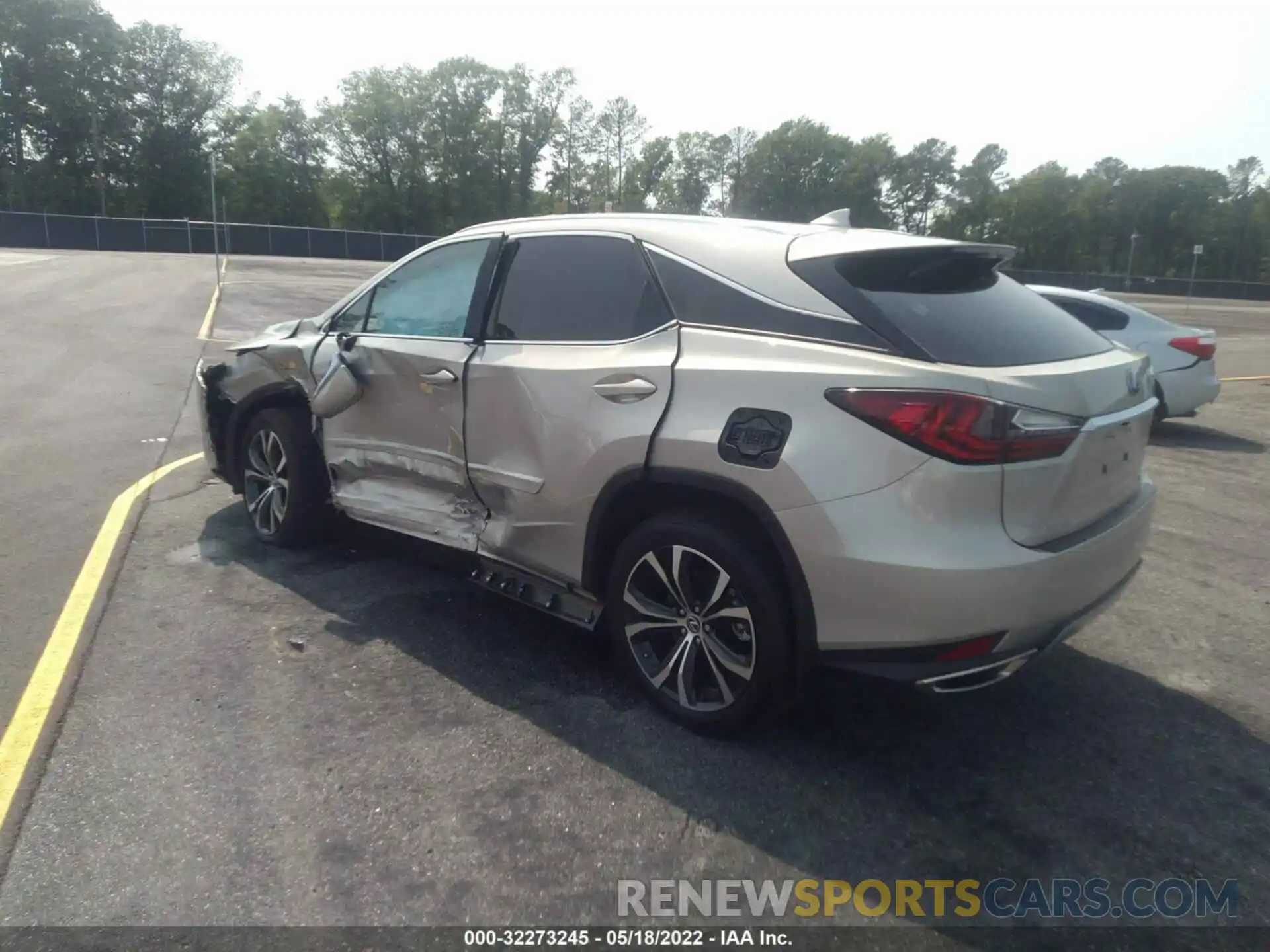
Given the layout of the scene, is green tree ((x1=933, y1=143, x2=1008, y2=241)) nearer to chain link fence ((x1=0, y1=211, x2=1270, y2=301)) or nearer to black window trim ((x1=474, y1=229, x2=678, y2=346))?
chain link fence ((x1=0, y1=211, x2=1270, y2=301))

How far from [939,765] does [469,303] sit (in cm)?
279

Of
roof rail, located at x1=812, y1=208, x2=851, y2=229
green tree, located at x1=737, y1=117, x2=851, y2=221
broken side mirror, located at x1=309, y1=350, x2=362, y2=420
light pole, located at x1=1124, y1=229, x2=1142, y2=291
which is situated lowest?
broken side mirror, located at x1=309, y1=350, x2=362, y2=420

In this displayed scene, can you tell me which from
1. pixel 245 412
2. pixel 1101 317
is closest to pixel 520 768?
pixel 245 412

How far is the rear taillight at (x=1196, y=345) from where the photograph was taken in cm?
1009

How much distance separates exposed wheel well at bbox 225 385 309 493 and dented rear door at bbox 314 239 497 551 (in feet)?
0.97

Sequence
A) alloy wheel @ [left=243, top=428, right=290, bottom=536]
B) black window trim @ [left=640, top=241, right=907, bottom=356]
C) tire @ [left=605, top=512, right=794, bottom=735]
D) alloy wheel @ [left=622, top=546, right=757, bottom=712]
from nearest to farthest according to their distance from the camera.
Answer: black window trim @ [left=640, top=241, right=907, bottom=356], tire @ [left=605, top=512, right=794, bottom=735], alloy wheel @ [left=622, top=546, right=757, bottom=712], alloy wheel @ [left=243, top=428, right=290, bottom=536]

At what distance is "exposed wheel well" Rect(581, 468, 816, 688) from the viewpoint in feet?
10.5

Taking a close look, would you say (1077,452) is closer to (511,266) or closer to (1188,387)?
(511,266)

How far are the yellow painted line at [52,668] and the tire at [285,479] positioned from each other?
2.75 ft

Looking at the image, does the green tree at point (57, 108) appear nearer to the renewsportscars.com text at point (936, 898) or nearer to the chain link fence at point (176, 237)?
the chain link fence at point (176, 237)

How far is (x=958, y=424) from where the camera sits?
9.61ft

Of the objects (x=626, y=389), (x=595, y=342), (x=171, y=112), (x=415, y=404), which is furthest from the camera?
(x=171, y=112)

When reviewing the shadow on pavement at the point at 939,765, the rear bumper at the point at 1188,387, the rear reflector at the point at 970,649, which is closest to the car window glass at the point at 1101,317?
the rear bumper at the point at 1188,387

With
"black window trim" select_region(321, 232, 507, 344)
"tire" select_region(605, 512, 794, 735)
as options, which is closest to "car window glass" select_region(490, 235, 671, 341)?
"black window trim" select_region(321, 232, 507, 344)
